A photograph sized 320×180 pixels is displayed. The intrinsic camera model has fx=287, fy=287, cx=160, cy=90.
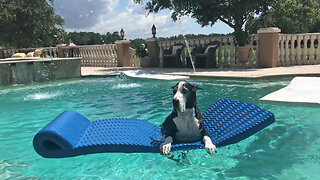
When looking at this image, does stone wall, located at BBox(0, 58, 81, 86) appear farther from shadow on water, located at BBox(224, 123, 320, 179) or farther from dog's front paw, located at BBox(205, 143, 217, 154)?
dog's front paw, located at BBox(205, 143, 217, 154)

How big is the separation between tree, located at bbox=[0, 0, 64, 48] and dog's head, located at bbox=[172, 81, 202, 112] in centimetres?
2767

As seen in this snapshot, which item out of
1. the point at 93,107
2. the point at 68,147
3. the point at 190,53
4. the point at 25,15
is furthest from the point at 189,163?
the point at 25,15

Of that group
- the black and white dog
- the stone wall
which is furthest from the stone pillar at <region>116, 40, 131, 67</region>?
the black and white dog

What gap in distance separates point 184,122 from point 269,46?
1142 cm

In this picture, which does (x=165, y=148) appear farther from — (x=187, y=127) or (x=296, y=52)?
(x=296, y=52)

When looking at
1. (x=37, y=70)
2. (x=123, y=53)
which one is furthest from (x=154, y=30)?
(x=37, y=70)

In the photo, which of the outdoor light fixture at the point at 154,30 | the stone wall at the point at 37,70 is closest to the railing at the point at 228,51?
the outdoor light fixture at the point at 154,30

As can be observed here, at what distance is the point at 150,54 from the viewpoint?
18.7 metres

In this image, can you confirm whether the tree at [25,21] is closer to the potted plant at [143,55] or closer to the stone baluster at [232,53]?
A: the potted plant at [143,55]

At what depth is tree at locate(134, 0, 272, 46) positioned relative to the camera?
14156 mm

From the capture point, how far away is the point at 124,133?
417 centimetres

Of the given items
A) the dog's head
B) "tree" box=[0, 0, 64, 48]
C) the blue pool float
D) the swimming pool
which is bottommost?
the swimming pool

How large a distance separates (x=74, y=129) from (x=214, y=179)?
2.01 metres

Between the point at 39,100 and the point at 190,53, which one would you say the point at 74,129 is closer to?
the point at 39,100
